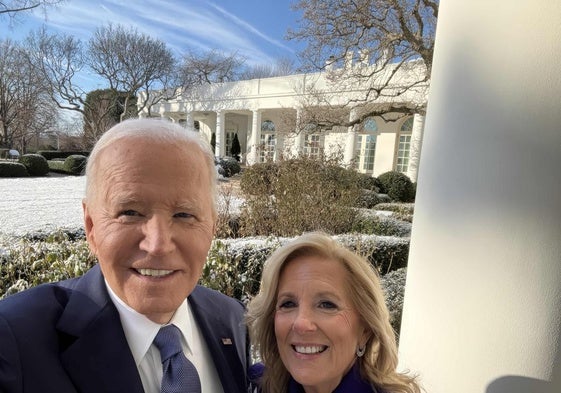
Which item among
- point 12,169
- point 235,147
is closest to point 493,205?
point 12,169

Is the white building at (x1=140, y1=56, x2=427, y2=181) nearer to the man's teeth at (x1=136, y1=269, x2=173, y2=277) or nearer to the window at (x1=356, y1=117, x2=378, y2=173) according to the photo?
the window at (x1=356, y1=117, x2=378, y2=173)

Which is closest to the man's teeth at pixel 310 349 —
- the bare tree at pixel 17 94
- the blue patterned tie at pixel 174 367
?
the blue patterned tie at pixel 174 367

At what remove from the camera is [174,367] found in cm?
123

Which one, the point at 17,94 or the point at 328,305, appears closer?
the point at 328,305

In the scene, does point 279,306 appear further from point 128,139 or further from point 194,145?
point 128,139

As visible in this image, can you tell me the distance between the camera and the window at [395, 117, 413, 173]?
21828mm

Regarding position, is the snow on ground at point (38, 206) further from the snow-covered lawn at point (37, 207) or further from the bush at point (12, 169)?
the bush at point (12, 169)

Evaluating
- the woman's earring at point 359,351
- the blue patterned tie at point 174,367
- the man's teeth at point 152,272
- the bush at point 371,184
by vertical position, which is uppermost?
the man's teeth at point 152,272

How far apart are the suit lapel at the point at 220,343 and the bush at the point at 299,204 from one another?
5.63 meters

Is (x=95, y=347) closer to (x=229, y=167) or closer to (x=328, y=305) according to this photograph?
(x=328, y=305)

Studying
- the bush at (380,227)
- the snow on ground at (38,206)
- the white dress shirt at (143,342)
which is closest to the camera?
the white dress shirt at (143,342)

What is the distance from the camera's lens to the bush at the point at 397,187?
1750 cm

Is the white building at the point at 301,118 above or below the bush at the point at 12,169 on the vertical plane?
above

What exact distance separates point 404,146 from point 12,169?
2268 cm
